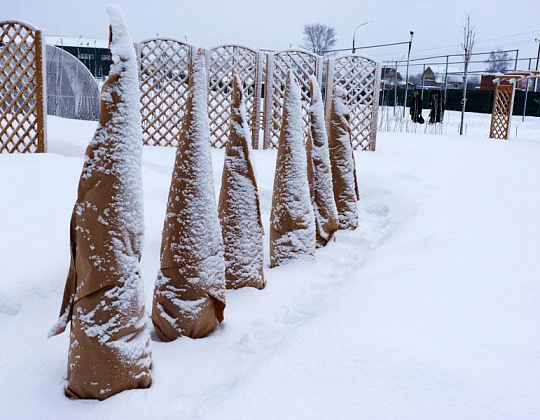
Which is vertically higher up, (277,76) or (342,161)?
(277,76)

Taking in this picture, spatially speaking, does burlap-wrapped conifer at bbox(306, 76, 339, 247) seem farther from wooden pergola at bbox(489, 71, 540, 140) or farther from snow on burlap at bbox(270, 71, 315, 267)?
wooden pergola at bbox(489, 71, 540, 140)

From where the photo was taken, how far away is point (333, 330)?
191 cm

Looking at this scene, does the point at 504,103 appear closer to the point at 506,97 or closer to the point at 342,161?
the point at 506,97

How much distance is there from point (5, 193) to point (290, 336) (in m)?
2.46

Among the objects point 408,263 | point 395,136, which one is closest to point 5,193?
point 408,263

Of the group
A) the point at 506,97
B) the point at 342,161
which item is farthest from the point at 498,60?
the point at 342,161

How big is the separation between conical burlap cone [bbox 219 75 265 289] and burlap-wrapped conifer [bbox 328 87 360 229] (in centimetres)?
155

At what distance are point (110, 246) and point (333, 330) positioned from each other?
0.94m

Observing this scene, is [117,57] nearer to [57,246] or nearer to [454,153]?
[57,246]

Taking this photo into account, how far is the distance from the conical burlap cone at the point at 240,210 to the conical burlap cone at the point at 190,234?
493mm

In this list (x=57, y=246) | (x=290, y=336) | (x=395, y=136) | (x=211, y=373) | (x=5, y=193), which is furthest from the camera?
(x=395, y=136)

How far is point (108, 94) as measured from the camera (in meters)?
1.54

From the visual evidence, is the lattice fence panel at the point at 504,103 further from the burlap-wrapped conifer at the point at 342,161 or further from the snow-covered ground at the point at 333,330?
the burlap-wrapped conifer at the point at 342,161

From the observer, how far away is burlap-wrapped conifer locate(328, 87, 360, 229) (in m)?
3.97
